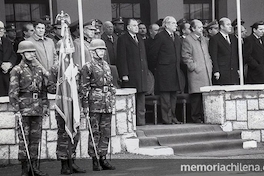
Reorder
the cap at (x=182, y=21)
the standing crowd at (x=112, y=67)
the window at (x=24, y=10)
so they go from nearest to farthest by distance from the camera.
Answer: the standing crowd at (x=112, y=67) → the cap at (x=182, y=21) → the window at (x=24, y=10)

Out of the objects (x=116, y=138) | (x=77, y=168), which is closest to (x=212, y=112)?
(x=116, y=138)

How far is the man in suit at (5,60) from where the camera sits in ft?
43.3

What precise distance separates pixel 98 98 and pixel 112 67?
8.81 feet

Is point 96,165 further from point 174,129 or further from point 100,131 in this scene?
point 174,129

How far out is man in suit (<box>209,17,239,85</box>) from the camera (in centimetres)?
1518

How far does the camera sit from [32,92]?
1095cm

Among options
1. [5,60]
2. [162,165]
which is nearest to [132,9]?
[5,60]

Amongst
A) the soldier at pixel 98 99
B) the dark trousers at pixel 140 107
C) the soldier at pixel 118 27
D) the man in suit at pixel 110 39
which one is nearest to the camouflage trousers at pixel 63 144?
the soldier at pixel 98 99

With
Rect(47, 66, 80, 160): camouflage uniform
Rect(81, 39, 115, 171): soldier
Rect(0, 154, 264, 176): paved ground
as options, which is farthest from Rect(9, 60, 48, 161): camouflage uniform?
Rect(81, 39, 115, 171): soldier

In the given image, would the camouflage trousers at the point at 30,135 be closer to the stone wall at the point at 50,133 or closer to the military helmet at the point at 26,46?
the military helmet at the point at 26,46

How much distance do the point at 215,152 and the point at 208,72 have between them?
2201mm

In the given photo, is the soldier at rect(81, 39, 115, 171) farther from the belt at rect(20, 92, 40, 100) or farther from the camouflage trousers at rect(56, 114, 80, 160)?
the belt at rect(20, 92, 40, 100)

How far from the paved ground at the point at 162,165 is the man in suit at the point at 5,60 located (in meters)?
1.53

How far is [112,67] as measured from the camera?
14.1 metres
